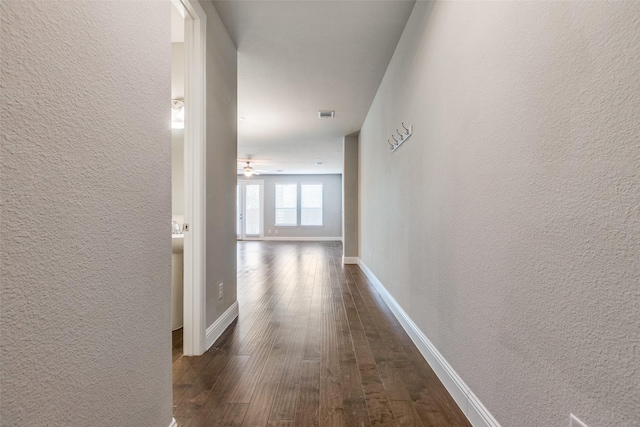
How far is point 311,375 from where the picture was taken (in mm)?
1841

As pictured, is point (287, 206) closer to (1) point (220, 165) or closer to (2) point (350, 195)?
(2) point (350, 195)

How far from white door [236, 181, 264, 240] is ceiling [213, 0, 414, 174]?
623 centimetres

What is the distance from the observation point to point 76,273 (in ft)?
2.64

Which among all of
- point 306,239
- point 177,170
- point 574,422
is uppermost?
point 177,170

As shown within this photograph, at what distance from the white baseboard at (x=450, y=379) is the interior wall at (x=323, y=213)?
873cm

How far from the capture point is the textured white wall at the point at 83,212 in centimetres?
65

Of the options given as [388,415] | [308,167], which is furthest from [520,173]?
[308,167]

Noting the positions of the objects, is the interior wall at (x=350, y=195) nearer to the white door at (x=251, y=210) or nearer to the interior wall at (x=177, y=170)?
the interior wall at (x=177, y=170)

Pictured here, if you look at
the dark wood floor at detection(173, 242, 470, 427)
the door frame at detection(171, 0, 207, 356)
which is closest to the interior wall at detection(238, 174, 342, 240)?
the dark wood floor at detection(173, 242, 470, 427)

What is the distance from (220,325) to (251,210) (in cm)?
947

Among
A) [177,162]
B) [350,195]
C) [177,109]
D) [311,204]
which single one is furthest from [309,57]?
→ [311,204]

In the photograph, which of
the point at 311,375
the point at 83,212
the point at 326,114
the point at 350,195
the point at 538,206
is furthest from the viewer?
the point at 350,195

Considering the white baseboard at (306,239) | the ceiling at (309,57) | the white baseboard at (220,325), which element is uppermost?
the ceiling at (309,57)

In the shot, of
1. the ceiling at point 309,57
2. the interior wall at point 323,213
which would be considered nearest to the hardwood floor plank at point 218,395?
the ceiling at point 309,57
